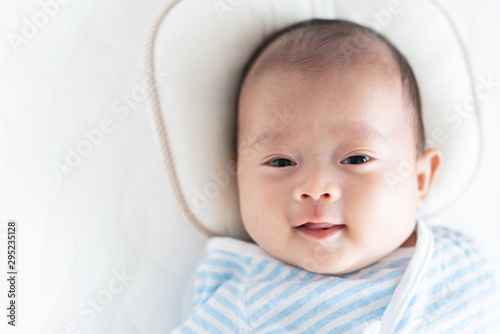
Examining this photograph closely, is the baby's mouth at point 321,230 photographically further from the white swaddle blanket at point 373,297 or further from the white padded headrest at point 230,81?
the white padded headrest at point 230,81

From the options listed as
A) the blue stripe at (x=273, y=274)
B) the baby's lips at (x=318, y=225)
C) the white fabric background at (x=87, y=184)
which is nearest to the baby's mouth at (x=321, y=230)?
the baby's lips at (x=318, y=225)

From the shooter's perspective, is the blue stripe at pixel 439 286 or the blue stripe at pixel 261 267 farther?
the blue stripe at pixel 261 267

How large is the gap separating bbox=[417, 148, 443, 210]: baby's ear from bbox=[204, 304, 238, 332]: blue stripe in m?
0.45

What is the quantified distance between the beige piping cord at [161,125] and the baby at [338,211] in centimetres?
15

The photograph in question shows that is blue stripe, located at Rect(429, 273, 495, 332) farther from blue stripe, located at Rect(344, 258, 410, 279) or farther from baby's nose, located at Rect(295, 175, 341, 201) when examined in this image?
baby's nose, located at Rect(295, 175, 341, 201)

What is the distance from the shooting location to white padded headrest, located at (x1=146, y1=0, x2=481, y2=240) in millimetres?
959

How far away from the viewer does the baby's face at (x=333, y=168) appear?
2.71ft

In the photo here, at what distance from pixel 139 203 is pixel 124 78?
26 centimetres

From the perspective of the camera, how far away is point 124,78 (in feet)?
3.30

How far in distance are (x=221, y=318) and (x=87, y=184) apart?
38 centimetres

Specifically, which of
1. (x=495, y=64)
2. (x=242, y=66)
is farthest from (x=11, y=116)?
(x=495, y=64)

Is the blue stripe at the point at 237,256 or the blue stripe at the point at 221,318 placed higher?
the blue stripe at the point at 237,256

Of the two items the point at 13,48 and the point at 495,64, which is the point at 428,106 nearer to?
the point at 495,64

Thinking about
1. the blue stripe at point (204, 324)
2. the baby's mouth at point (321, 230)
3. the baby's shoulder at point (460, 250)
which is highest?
the baby's shoulder at point (460, 250)
